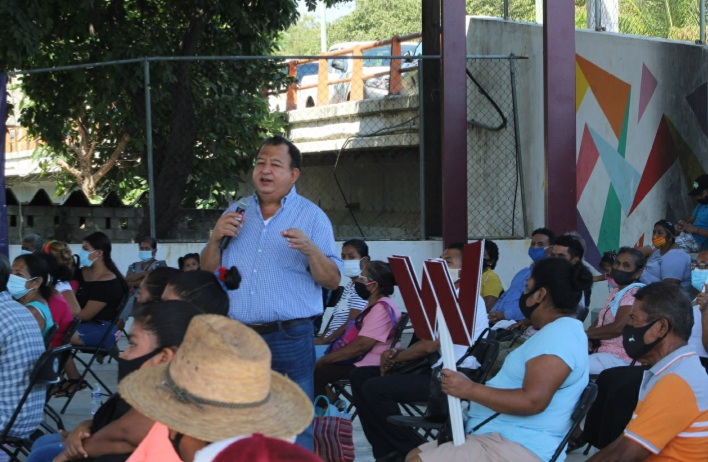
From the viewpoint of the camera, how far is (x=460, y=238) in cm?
1116

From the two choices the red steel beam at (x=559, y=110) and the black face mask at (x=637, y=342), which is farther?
the red steel beam at (x=559, y=110)

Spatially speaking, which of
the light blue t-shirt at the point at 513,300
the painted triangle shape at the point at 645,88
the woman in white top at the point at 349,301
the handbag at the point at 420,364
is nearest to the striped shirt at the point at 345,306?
the woman in white top at the point at 349,301

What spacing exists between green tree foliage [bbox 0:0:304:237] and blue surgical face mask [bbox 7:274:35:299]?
4.98 m

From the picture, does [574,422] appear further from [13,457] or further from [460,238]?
[460,238]

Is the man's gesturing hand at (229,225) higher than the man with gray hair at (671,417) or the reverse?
higher

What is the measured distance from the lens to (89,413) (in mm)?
7957

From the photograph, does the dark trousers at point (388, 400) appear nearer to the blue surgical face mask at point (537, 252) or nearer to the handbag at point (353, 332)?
the handbag at point (353, 332)

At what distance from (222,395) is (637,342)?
229cm

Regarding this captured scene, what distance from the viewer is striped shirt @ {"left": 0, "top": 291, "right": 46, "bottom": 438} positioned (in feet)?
16.4

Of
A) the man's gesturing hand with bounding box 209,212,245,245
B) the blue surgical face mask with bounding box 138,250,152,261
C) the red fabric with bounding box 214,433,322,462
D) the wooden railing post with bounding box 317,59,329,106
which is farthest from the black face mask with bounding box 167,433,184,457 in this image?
the wooden railing post with bounding box 317,59,329,106

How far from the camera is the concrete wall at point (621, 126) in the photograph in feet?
40.3

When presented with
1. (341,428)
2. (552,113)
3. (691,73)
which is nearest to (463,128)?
(552,113)

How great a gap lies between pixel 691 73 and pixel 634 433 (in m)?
10.9

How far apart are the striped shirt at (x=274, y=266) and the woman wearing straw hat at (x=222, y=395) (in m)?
2.15
